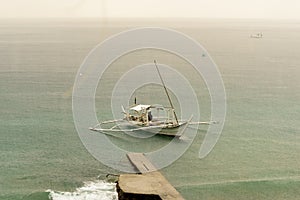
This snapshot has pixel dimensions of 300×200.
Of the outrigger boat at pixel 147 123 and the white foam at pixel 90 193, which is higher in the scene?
the outrigger boat at pixel 147 123

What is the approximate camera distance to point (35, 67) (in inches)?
2149

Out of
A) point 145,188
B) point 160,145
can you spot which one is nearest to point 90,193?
point 145,188

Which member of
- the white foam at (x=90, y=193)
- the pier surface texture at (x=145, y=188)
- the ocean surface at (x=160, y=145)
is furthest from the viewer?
the ocean surface at (x=160, y=145)

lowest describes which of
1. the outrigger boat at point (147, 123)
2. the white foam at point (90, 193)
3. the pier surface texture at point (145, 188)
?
the white foam at point (90, 193)

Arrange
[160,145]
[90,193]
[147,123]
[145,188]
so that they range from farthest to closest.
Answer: [147,123], [160,145], [90,193], [145,188]

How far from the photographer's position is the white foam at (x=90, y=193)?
57.0ft

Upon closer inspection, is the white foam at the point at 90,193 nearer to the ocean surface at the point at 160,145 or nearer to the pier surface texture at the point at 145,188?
the ocean surface at the point at 160,145

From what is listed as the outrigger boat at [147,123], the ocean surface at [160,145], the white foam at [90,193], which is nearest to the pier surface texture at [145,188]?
the white foam at [90,193]

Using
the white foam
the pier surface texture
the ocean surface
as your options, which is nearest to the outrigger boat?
the ocean surface

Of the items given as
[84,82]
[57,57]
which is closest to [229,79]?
[84,82]

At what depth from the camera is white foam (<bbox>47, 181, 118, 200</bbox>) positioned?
17359 millimetres

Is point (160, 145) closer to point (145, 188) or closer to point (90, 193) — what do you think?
point (90, 193)

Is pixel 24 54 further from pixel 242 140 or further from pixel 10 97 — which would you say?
pixel 242 140

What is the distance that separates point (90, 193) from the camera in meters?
17.7
